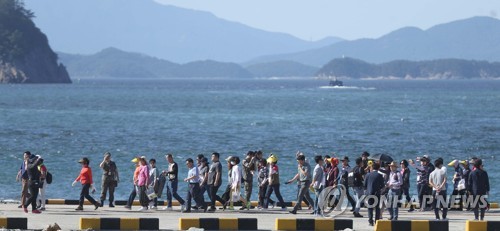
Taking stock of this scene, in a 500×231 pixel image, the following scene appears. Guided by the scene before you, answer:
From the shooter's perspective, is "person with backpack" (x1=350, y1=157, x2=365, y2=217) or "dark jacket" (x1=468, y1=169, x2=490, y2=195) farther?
"person with backpack" (x1=350, y1=157, x2=365, y2=217)

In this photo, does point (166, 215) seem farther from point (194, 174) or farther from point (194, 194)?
point (194, 174)

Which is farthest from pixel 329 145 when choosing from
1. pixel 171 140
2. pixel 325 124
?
pixel 325 124

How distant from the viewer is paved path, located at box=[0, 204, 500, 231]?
23.2 meters

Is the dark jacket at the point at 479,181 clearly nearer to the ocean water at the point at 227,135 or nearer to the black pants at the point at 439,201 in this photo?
the black pants at the point at 439,201

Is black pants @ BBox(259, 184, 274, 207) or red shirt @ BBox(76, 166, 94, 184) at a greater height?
red shirt @ BBox(76, 166, 94, 184)

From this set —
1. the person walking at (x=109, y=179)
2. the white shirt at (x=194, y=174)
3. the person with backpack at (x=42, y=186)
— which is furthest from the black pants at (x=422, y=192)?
the person with backpack at (x=42, y=186)

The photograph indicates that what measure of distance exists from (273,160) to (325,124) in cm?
6616

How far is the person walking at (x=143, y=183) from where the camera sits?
2728 centimetres

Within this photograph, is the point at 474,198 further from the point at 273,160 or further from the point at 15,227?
the point at 15,227

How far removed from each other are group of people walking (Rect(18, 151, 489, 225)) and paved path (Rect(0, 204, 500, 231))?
296 millimetres

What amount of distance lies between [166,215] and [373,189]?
4.99 m

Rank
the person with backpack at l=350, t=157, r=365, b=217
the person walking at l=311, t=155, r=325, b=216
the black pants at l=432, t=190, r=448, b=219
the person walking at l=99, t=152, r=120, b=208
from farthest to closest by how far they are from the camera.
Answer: the person walking at l=99, t=152, r=120, b=208
the person walking at l=311, t=155, r=325, b=216
the person with backpack at l=350, t=157, r=365, b=217
the black pants at l=432, t=190, r=448, b=219

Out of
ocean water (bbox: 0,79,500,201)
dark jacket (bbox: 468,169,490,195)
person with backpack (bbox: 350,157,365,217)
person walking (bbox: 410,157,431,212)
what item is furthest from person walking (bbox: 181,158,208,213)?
ocean water (bbox: 0,79,500,201)

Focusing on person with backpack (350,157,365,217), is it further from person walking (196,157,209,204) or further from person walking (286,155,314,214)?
person walking (196,157,209,204)
